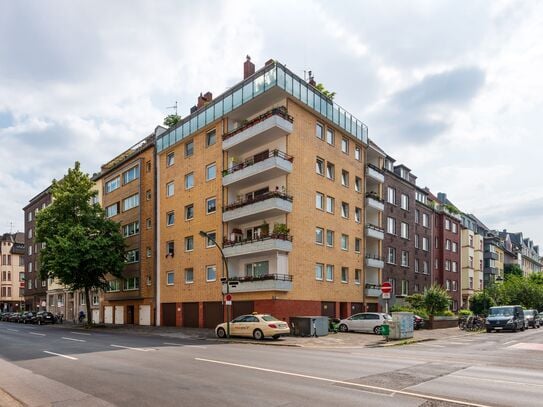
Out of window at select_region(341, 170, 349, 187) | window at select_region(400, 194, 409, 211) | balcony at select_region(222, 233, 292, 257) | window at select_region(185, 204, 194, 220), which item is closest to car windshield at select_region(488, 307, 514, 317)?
window at select_region(400, 194, 409, 211)

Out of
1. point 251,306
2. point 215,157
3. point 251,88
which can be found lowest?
point 251,306

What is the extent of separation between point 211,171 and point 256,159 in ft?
14.5

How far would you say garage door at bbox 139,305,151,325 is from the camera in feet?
142

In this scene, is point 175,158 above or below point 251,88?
below

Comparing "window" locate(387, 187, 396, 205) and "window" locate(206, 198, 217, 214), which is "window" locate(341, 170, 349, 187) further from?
"window" locate(206, 198, 217, 214)

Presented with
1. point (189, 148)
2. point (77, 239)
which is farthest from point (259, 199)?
Result: point (77, 239)

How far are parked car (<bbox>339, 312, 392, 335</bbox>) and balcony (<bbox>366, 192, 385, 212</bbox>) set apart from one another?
40.5 feet

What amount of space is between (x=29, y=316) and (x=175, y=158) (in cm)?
2852

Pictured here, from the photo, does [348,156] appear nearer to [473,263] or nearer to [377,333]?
[377,333]

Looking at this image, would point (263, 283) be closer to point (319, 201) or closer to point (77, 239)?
point (319, 201)

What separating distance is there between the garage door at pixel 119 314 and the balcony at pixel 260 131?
2214 centimetres

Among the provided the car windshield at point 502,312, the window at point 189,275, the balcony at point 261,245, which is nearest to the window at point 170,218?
the window at point 189,275

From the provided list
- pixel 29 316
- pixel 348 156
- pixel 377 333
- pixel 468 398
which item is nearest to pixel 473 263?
pixel 348 156

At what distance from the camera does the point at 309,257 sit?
34.1 m
